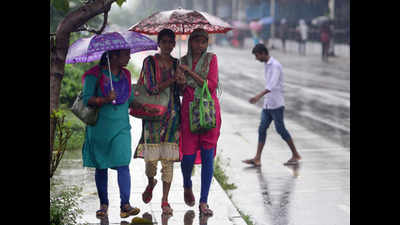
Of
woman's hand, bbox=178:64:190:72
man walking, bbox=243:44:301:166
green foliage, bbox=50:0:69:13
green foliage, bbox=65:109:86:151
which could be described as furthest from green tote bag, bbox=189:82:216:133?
green foliage, bbox=65:109:86:151

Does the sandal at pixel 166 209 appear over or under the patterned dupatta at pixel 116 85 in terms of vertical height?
under

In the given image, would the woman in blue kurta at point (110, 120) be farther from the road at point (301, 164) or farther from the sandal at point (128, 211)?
the road at point (301, 164)

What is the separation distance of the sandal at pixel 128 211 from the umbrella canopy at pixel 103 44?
56.9 inches

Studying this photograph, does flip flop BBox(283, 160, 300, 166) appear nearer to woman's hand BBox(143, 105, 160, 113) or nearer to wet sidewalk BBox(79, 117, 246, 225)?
wet sidewalk BBox(79, 117, 246, 225)

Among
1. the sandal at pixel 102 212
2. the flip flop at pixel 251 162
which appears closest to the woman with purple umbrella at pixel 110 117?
the sandal at pixel 102 212

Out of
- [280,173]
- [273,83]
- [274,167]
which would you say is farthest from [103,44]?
[274,167]

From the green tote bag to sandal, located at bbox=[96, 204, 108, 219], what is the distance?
3.81 feet

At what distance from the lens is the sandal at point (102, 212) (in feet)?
22.5

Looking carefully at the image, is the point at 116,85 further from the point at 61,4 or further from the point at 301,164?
the point at 301,164

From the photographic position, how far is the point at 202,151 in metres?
6.94

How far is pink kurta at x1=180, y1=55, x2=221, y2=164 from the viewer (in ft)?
22.3
